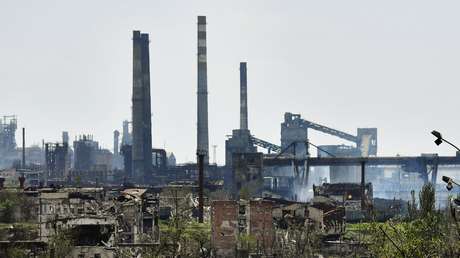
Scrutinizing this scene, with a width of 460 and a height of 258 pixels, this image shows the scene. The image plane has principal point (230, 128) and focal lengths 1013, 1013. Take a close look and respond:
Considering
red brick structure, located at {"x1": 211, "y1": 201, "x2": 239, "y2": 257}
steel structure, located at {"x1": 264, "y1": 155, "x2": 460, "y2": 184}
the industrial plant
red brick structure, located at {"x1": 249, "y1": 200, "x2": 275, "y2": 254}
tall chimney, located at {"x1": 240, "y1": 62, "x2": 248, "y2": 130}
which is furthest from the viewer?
tall chimney, located at {"x1": 240, "y1": 62, "x2": 248, "y2": 130}

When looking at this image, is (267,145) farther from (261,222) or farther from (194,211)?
(261,222)

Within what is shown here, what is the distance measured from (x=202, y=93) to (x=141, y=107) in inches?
369

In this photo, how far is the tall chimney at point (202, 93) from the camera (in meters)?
130

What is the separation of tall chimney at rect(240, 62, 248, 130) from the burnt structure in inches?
1129

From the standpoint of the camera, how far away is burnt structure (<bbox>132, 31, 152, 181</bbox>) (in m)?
126

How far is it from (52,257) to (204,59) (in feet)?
307

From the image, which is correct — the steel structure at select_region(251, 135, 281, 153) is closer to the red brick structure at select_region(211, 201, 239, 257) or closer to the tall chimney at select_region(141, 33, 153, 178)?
the tall chimney at select_region(141, 33, 153, 178)

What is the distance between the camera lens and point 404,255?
21.5 meters

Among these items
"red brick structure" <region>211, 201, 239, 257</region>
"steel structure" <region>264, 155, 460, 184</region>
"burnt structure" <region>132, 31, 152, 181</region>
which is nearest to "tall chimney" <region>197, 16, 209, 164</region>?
"burnt structure" <region>132, 31, 152, 181</region>

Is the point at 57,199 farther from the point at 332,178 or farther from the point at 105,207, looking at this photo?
the point at 332,178

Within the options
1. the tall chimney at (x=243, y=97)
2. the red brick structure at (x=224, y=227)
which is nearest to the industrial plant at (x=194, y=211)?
the red brick structure at (x=224, y=227)

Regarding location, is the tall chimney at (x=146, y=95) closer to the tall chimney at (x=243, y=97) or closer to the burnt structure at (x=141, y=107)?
the burnt structure at (x=141, y=107)

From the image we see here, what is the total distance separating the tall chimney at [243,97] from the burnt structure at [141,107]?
2867cm

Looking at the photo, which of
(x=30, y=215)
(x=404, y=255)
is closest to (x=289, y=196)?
(x=30, y=215)
